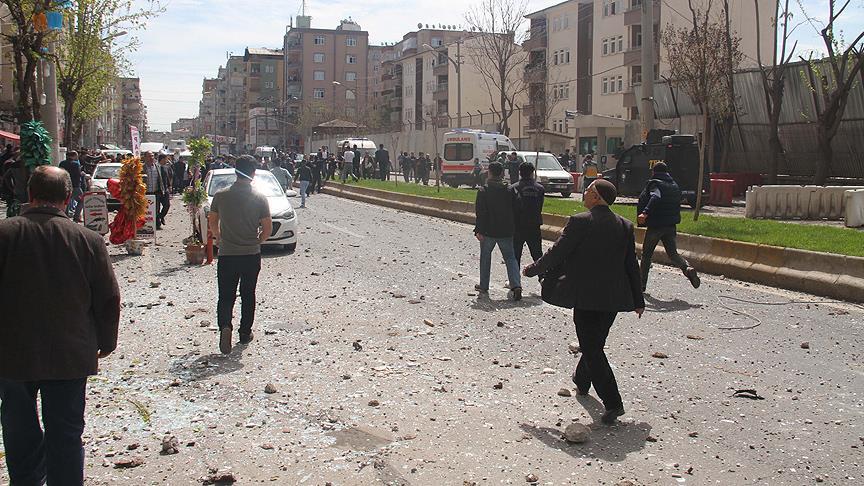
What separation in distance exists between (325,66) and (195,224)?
12556 centimetres

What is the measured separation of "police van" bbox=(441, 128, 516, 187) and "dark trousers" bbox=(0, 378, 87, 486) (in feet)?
129

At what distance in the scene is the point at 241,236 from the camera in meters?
8.33

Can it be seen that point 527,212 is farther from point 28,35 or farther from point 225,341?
point 28,35

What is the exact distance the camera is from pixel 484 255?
38.1ft

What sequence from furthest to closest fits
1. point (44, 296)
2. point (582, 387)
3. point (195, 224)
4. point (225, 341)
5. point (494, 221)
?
point (195, 224) < point (494, 221) < point (225, 341) < point (582, 387) < point (44, 296)

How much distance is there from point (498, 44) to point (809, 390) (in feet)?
181

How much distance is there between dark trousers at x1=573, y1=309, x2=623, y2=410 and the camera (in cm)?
620

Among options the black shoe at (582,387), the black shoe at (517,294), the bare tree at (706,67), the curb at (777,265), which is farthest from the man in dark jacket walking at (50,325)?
the bare tree at (706,67)

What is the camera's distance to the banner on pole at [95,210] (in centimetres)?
1617

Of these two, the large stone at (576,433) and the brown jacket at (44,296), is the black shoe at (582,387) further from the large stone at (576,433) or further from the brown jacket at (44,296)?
the brown jacket at (44,296)

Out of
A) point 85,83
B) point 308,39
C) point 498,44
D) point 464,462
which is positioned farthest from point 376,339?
point 308,39

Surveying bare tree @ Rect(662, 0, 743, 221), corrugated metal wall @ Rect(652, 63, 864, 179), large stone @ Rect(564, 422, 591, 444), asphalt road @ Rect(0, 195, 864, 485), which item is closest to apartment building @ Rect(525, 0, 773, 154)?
bare tree @ Rect(662, 0, 743, 221)

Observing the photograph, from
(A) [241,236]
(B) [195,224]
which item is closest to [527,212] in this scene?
(A) [241,236]

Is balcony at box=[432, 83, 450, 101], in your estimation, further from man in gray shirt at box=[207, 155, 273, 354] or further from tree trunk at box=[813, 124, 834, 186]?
man in gray shirt at box=[207, 155, 273, 354]
